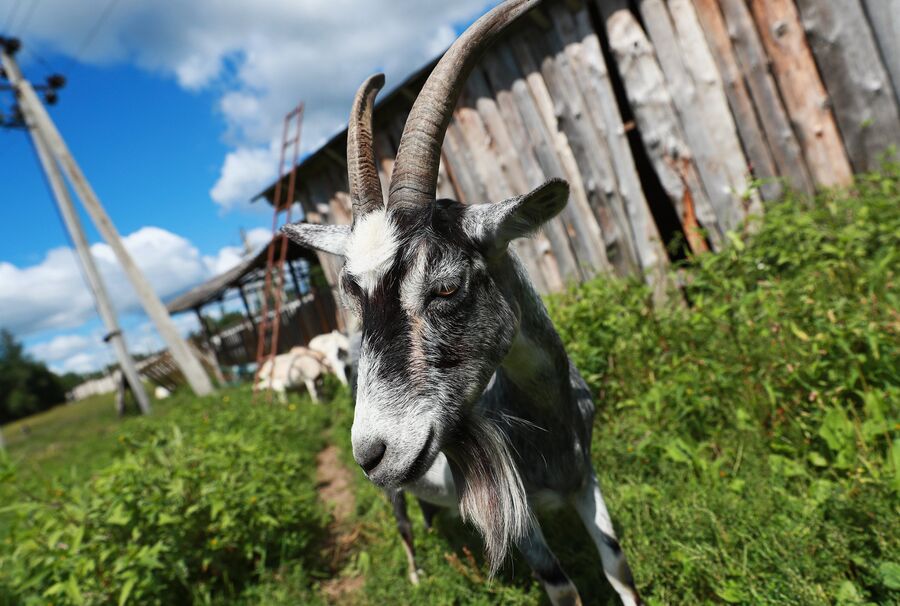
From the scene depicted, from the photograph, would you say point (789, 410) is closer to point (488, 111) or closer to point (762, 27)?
point (762, 27)

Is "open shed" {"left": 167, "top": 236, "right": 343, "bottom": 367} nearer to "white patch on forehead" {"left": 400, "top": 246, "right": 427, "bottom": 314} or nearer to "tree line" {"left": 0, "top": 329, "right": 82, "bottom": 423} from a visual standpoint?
"white patch on forehead" {"left": 400, "top": 246, "right": 427, "bottom": 314}

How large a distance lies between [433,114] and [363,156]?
41 centimetres

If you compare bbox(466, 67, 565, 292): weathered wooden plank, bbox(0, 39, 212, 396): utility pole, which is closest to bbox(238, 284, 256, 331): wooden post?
bbox(0, 39, 212, 396): utility pole

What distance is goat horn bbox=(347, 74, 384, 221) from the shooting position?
6.84 ft

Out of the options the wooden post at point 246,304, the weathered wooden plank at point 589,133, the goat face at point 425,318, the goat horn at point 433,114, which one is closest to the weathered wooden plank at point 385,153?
the weathered wooden plank at point 589,133

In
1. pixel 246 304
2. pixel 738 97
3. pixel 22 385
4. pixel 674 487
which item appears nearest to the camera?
pixel 674 487

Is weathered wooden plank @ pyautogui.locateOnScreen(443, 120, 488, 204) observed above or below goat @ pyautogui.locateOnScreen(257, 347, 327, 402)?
above

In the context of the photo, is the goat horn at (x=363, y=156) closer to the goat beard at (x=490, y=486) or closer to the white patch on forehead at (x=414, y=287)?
the white patch on forehead at (x=414, y=287)

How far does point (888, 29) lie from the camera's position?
4.14 meters

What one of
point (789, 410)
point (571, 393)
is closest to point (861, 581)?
point (789, 410)

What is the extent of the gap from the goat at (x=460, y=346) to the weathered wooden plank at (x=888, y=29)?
3939mm

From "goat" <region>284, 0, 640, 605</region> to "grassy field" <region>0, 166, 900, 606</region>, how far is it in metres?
0.65

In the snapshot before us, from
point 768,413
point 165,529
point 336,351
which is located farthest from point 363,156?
point 336,351

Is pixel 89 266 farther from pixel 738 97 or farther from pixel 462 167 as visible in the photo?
pixel 738 97
